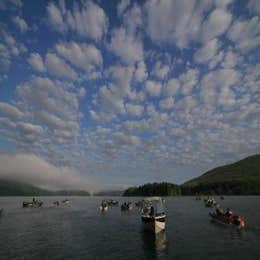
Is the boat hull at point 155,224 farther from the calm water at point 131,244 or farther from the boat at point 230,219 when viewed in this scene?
the boat at point 230,219

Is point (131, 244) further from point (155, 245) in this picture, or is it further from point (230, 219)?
point (230, 219)

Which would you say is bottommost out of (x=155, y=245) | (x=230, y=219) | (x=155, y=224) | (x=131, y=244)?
(x=155, y=245)

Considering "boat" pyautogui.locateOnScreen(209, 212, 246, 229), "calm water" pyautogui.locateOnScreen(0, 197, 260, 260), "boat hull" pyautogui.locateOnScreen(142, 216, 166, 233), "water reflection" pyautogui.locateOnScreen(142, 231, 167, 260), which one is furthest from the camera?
"boat" pyautogui.locateOnScreen(209, 212, 246, 229)

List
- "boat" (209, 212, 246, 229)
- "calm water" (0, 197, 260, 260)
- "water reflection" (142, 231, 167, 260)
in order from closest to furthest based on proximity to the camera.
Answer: "calm water" (0, 197, 260, 260)
"water reflection" (142, 231, 167, 260)
"boat" (209, 212, 246, 229)

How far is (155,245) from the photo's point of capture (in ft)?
150

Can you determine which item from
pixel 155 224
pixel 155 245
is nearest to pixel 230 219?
pixel 155 224

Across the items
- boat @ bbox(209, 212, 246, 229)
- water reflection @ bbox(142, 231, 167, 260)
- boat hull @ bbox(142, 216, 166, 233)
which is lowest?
water reflection @ bbox(142, 231, 167, 260)

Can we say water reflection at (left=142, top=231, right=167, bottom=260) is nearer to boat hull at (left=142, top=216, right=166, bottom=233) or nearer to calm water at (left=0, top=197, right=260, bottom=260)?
calm water at (left=0, top=197, right=260, bottom=260)

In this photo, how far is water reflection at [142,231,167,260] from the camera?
39.4 m

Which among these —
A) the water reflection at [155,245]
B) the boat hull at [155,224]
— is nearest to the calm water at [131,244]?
the water reflection at [155,245]

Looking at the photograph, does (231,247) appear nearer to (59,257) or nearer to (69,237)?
(59,257)

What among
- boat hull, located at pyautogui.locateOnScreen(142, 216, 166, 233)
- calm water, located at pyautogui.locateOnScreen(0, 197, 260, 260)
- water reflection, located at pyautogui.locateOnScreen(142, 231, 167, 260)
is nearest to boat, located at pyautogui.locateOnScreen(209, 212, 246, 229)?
calm water, located at pyautogui.locateOnScreen(0, 197, 260, 260)

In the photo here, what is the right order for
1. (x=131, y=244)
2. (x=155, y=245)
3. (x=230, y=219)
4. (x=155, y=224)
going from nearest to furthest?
1. (x=155, y=245)
2. (x=131, y=244)
3. (x=155, y=224)
4. (x=230, y=219)

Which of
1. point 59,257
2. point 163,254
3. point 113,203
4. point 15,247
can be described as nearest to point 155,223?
point 163,254
